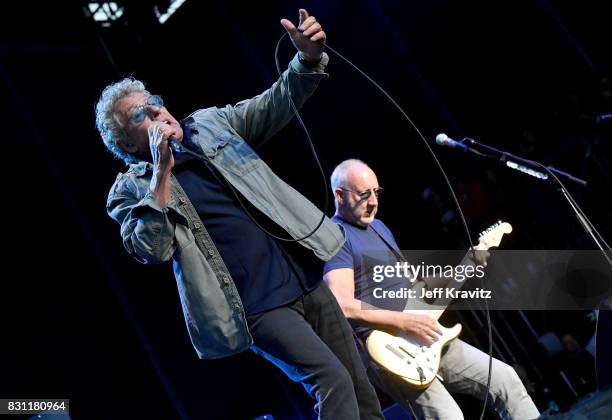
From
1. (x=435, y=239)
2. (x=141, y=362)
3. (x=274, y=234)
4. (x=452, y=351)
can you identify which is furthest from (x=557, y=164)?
(x=274, y=234)

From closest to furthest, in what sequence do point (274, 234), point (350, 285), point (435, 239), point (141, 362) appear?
point (274, 234) < point (350, 285) < point (141, 362) < point (435, 239)

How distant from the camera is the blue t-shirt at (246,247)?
7.41ft

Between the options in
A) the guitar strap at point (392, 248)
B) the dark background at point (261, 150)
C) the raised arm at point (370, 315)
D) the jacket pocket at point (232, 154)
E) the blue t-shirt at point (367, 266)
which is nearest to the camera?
the jacket pocket at point (232, 154)

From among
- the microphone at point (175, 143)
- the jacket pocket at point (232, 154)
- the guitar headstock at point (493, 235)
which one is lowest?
the guitar headstock at point (493, 235)

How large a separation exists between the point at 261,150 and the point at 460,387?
312 centimetres

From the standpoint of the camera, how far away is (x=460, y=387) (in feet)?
11.2

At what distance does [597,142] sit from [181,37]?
3.77 metres

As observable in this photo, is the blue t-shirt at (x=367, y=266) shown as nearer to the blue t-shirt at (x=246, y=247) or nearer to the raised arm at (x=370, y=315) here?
the raised arm at (x=370, y=315)

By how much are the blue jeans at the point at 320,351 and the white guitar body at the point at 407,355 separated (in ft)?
3.24

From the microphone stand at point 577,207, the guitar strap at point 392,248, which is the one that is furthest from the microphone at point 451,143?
the guitar strap at point 392,248

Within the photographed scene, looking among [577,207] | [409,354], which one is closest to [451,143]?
[577,207]

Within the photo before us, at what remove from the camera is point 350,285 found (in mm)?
3385

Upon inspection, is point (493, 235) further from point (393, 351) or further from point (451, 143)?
point (393, 351)

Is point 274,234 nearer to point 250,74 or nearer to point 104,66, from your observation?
point 104,66
